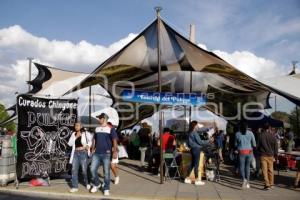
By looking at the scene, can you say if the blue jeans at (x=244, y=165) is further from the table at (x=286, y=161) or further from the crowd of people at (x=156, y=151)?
the table at (x=286, y=161)

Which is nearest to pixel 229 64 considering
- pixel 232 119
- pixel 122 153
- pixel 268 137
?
pixel 268 137

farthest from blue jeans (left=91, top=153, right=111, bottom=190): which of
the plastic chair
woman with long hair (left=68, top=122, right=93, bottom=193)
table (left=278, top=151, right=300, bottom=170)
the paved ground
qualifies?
table (left=278, top=151, right=300, bottom=170)

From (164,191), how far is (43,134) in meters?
3.95

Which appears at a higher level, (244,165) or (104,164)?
(104,164)

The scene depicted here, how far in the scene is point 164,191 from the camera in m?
11.6

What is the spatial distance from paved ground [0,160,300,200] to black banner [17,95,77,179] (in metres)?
0.52

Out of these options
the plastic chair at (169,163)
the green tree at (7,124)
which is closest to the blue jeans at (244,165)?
the plastic chair at (169,163)

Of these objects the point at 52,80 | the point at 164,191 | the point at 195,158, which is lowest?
the point at 164,191

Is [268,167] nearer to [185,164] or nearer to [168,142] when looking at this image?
[185,164]

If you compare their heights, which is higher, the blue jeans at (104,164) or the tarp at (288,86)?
the tarp at (288,86)

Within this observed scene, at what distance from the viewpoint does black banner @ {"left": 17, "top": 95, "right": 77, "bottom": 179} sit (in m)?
12.1

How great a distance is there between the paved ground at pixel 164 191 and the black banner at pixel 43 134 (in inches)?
20.4

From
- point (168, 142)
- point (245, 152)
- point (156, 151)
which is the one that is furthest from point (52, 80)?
point (245, 152)

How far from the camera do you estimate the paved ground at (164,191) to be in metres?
10.8
